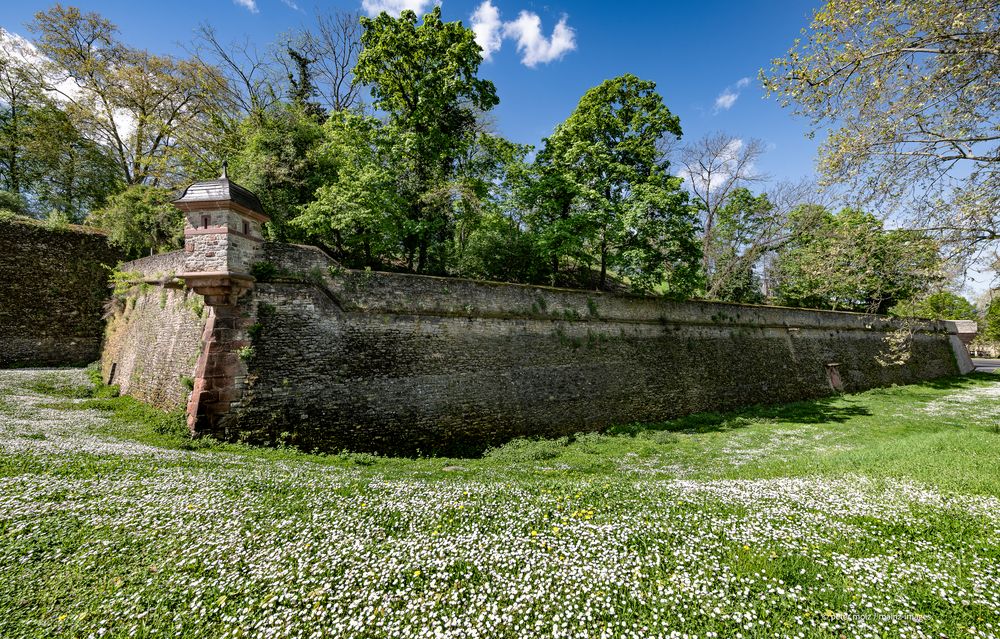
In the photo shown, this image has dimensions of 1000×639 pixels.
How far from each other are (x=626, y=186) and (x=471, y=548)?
16.5 m

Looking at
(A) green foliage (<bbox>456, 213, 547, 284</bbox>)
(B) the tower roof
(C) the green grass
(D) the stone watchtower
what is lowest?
(C) the green grass

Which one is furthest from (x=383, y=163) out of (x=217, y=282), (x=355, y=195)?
(x=217, y=282)

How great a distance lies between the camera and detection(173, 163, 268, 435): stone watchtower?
7.76 metres

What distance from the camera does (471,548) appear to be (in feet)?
12.8

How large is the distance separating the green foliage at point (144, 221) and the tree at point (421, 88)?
922cm

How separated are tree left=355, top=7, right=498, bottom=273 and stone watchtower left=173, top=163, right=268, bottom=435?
257 inches

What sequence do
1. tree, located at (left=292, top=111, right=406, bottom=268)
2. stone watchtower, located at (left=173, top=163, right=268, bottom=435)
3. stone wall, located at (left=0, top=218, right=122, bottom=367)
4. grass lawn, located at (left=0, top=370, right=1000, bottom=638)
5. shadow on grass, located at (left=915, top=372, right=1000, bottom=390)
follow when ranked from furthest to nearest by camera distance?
shadow on grass, located at (left=915, top=372, right=1000, bottom=390), stone wall, located at (left=0, top=218, right=122, bottom=367), tree, located at (left=292, top=111, right=406, bottom=268), stone watchtower, located at (left=173, top=163, right=268, bottom=435), grass lawn, located at (left=0, top=370, right=1000, bottom=638)

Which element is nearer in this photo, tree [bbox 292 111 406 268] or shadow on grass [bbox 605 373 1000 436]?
shadow on grass [bbox 605 373 1000 436]

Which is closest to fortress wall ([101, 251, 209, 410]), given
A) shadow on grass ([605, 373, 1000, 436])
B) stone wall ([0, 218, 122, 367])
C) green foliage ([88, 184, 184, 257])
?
green foliage ([88, 184, 184, 257])

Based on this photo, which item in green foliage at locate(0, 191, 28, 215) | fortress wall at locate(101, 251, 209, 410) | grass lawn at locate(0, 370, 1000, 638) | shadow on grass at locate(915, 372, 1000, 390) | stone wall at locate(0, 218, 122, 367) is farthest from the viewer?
shadow on grass at locate(915, 372, 1000, 390)

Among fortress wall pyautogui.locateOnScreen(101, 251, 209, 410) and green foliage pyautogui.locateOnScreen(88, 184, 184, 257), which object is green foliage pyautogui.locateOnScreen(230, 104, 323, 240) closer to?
green foliage pyautogui.locateOnScreen(88, 184, 184, 257)

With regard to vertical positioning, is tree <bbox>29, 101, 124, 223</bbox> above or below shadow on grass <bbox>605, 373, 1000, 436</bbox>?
above

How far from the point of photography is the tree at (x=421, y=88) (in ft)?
46.8

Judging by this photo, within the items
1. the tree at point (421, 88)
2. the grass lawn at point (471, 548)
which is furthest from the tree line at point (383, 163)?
the grass lawn at point (471, 548)
